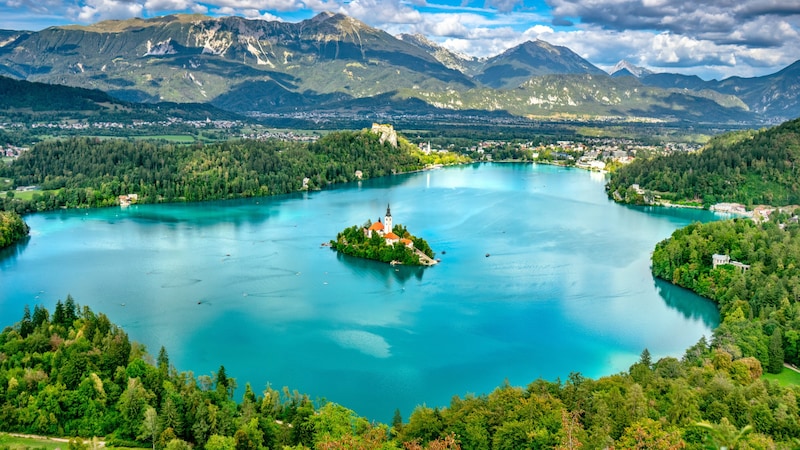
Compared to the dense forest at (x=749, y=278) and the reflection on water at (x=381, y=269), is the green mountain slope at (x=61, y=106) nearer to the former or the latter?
the reflection on water at (x=381, y=269)

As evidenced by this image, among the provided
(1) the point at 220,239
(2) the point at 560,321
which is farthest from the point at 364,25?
(2) the point at 560,321

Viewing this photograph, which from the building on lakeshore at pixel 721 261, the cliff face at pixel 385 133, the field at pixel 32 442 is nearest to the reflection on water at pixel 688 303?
the building on lakeshore at pixel 721 261

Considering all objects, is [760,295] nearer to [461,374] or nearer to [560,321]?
[560,321]

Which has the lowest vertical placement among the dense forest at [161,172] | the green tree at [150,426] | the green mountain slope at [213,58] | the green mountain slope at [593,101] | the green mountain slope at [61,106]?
the green tree at [150,426]

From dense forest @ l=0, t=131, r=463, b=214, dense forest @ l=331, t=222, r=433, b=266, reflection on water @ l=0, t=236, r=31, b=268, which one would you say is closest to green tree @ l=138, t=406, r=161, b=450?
dense forest @ l=331, t=222, r=433, b=266

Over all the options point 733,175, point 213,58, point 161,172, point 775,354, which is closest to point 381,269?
point 775,354

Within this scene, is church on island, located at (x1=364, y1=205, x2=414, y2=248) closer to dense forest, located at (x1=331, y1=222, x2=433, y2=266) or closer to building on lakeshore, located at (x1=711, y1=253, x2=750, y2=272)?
dense forest, located at (x1=331, y1=222, x2=433, y2=266)
